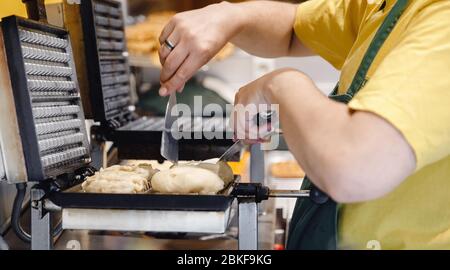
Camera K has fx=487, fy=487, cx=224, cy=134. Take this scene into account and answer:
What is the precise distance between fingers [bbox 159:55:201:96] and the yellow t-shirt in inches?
12.1

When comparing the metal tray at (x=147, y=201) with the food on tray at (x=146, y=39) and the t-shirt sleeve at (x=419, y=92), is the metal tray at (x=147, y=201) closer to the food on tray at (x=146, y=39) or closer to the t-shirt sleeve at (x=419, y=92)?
the t-shirt sleeve at (x=419, y=92)

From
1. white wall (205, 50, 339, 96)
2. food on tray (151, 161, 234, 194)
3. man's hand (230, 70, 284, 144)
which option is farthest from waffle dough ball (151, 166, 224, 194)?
white wall (205, 50, 339, 96)

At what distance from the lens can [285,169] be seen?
2.33 m

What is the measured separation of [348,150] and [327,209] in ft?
0.83

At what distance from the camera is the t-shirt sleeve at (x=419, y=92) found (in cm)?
65

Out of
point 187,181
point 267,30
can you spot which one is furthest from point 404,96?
point 267,30

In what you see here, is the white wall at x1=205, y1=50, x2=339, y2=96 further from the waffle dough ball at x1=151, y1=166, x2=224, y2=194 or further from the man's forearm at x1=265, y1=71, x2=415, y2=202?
the man's forearm at x1=265, y1=71, x2=415, y2=202

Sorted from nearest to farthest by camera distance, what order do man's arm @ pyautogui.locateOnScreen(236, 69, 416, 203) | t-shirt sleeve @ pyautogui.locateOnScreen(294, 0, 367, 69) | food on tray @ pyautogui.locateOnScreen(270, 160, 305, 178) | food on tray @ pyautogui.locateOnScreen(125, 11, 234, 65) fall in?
man's arm @ pyautogui.locateOnScreen(236, 69, 416, 203), t-shirt sleeve @ pyautogui.locateOnScreen(294, 0, 367, 69), food on tray @ pyautogui.locateOnScreen(270, 160, 305, 178), food on tray @ pyautogui.locateOnScreen(125, 11, 234, 65)

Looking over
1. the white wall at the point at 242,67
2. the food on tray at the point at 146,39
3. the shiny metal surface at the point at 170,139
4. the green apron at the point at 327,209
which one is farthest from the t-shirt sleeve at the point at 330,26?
the white wall at the point at 242,67

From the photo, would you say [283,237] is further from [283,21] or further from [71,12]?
[71,12]

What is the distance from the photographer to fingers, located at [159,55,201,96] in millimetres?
979

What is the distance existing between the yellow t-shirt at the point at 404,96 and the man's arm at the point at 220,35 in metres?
Answer: 0.06
